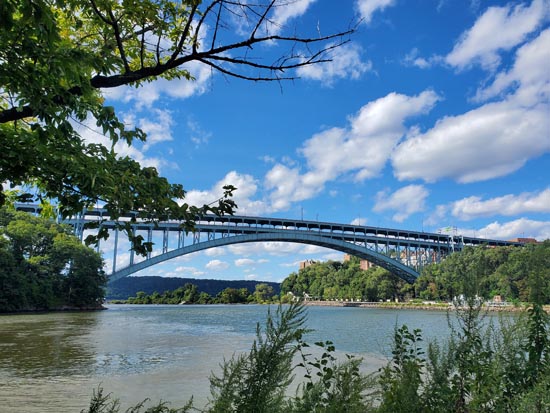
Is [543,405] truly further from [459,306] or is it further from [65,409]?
[65,409]

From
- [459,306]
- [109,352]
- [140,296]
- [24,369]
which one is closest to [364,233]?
[109,352]

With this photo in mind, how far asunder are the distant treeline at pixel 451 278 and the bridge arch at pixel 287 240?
5.16 m

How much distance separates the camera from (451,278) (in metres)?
4.18

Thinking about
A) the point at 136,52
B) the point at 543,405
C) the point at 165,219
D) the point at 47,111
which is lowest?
the point at 543,405

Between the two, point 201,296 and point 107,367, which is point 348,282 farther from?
point 107,367

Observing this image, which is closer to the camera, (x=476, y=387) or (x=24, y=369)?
(x=476, y=387)

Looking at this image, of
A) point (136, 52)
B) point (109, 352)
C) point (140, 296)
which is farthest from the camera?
point (140, 296)

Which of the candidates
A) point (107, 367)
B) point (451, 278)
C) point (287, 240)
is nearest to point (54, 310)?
point (287, 240)

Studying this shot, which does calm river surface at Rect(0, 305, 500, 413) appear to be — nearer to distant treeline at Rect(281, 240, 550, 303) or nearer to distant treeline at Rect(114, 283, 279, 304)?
distant treeline at Rect(281, 240, 550, 303)

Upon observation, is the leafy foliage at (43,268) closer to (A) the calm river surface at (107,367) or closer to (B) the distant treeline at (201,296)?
(A) the calm river surface at (107,367)

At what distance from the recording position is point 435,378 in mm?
3283

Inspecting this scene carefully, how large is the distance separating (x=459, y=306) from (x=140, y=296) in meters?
140

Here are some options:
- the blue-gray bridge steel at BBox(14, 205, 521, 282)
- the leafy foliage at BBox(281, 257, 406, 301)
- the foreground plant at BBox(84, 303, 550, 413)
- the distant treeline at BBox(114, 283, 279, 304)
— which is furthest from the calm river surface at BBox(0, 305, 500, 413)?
the distant treeline at BBox(114, 283, 279, 304)

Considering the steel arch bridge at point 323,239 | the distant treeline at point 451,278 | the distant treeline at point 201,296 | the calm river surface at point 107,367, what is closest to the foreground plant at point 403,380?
the distant treeline at point 451,278
